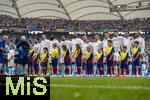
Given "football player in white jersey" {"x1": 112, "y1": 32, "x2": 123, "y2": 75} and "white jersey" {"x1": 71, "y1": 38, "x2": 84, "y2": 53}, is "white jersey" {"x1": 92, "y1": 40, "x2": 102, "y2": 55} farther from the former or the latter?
"football player in white jersey" {"x1": 112, "y1": 32, "x2": 123, "y2": 75}

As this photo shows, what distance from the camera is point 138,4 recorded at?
46969 mm

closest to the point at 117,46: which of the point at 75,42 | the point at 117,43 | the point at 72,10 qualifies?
the point at 117,43

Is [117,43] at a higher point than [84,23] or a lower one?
lower

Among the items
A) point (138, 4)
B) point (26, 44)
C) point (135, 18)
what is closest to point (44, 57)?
point (26, 44)

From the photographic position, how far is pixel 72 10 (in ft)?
172

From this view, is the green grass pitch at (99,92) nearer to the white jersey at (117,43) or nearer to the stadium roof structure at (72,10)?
the white jersey at (117,43)

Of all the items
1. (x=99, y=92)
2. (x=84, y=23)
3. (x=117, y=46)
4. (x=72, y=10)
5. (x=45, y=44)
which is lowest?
(x=99, y=92)

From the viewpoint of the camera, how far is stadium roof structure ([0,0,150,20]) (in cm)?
5084

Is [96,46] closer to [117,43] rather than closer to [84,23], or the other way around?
[117,43]

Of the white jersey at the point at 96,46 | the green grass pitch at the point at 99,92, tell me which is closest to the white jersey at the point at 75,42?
the white jersey at the point at 96,46

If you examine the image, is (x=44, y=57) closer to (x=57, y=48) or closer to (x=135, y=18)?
(x=57, y=48)

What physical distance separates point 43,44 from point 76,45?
1704 millimetres

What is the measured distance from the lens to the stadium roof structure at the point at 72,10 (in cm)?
5084

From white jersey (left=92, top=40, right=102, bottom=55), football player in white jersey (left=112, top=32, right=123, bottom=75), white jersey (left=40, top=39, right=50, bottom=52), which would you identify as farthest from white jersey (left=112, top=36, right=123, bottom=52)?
white jersey (left=40, top=39, right=50, bottom=52)
